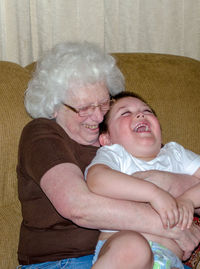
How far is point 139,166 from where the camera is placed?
5.57 ft

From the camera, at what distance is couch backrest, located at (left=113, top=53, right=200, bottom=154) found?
2119 millimetres

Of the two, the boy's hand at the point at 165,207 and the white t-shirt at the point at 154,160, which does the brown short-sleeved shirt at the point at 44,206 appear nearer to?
the white t-shirt at the point at 154,160

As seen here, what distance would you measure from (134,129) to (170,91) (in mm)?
509

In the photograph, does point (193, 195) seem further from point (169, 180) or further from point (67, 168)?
point (67, 168)

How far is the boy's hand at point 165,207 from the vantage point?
142cm

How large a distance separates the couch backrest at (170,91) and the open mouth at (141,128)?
1.17 ft

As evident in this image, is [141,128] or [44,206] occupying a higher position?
[141,128]

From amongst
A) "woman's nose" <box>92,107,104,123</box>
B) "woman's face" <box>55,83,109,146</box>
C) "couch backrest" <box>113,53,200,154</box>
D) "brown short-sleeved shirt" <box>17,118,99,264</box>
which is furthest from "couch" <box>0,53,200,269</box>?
"woman's nose" <box>92,107,104,123</box>

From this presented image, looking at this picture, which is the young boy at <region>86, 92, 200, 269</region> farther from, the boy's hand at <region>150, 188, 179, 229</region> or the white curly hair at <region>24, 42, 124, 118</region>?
the white curly hair at <region>24, 42, 124, 118</region>

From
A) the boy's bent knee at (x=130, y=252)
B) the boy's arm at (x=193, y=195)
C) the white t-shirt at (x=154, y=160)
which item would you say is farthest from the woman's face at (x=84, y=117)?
the boy's bent knee at (x=130, y=252)

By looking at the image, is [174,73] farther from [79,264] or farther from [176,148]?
[79,264]

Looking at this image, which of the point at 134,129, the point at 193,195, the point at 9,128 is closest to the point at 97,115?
the point at 134,129

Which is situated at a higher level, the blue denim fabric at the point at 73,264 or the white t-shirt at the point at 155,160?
the white t-shirt at the point at 155,160

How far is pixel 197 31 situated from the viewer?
308cm
